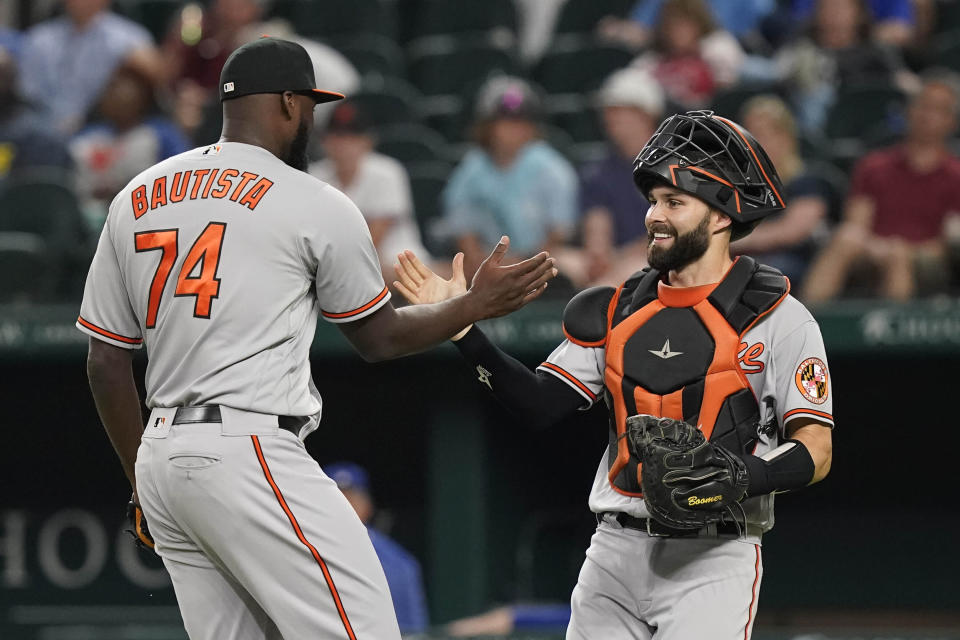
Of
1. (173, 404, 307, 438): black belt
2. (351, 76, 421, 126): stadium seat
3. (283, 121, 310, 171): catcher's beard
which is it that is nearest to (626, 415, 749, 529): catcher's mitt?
(173, 404, 307, 438): black belt

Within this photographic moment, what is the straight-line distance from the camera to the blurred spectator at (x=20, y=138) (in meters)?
7.80

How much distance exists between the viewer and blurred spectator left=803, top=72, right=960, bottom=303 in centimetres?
632

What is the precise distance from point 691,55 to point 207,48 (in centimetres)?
297

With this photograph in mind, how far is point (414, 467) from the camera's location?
23.4 ft

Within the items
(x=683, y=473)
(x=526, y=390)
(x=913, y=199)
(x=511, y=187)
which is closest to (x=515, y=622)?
(x=511, y=187)

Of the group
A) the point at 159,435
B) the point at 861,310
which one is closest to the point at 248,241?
the point at 159,435

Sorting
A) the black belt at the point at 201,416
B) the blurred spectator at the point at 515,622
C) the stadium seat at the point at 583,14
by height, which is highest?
the stadium seat at the point at 583,14

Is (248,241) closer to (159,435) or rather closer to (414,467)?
(159,435)

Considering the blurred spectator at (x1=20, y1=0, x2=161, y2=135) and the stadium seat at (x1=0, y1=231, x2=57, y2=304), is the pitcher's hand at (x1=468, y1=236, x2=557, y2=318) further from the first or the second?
the blurred spectator at (x1=20, y1=0, x2=161, y2=135)

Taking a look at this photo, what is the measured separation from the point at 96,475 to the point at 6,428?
0.50 m

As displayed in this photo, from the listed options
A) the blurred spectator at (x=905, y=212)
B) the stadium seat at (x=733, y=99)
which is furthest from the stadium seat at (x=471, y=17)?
the blurred spectator at (x=905, y=212)

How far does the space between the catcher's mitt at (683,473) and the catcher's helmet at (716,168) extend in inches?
21.8

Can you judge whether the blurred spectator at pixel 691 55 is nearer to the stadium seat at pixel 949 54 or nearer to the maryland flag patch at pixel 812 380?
the stadium seat at pixel 949 54

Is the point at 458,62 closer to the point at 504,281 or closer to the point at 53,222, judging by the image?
the point at 53,222
